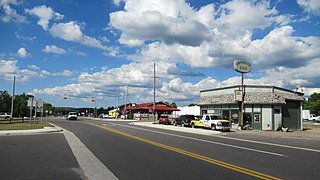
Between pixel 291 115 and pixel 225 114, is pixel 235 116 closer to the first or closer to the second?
pixel 225 114

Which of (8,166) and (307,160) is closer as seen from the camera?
(8,166)

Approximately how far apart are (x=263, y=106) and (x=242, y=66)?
17.9 feet

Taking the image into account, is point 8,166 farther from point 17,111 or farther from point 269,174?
point 17,111

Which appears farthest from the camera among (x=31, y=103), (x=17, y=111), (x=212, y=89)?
(x=17, y=111)

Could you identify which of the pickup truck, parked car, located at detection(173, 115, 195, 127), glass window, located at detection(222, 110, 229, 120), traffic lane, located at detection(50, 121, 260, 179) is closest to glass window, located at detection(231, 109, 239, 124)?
glass window, located at detection(222, 110, 229, 120)

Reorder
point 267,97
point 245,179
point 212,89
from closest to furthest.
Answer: point 245,179 < point 267,97 < point 212,89

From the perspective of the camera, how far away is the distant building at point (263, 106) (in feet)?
123

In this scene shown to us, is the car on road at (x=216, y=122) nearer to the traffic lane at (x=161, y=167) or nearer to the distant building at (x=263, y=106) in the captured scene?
the distant building at (x=263, y=106)

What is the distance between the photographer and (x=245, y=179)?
8.59 m

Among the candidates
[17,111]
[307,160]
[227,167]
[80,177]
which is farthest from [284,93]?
[17,111]

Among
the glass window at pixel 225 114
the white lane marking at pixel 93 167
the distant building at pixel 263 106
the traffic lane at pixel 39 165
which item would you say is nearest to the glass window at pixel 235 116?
the distant building at pixel 263 106

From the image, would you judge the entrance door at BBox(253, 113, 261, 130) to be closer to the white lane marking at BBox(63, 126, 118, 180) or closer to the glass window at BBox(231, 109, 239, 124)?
the glass window at BBox(231, 109, 239, 124)

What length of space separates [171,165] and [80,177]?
3231mm

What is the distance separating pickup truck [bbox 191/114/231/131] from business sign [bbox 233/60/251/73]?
6.64 meters
